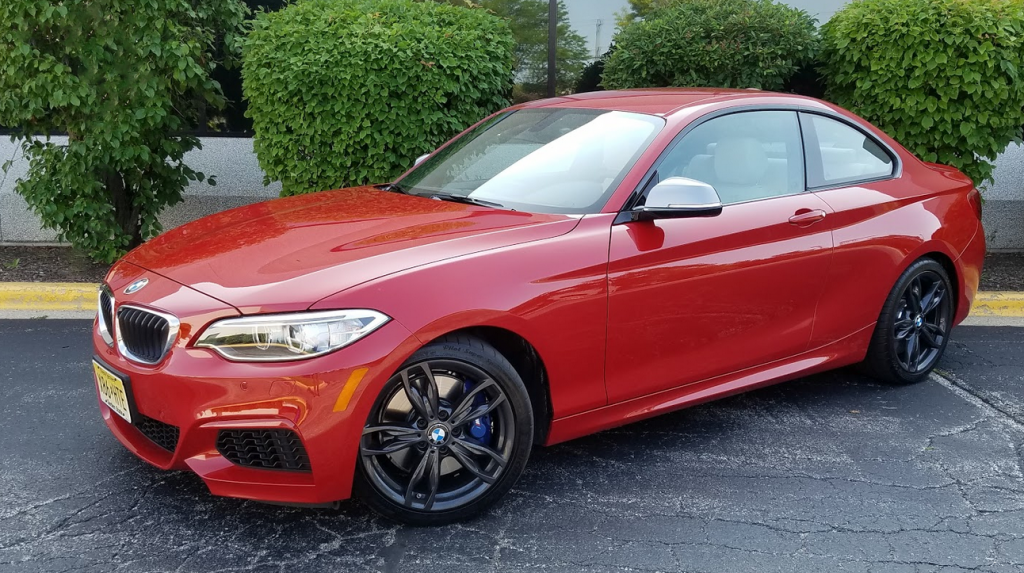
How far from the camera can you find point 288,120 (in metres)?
6.45

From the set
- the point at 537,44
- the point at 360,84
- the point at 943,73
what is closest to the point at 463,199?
the point at 360,84

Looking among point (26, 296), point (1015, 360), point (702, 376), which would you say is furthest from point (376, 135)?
point (1015, 360)

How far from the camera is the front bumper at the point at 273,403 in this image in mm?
2801

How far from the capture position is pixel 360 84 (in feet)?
20.5

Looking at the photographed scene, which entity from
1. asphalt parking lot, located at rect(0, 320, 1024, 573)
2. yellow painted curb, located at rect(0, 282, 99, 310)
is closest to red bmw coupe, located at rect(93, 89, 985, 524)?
asphalt parking lot, located at rect(0, 320, 1024, 573)

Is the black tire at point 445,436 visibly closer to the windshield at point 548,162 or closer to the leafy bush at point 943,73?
the windshield at point 548,162

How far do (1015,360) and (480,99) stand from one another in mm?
3925

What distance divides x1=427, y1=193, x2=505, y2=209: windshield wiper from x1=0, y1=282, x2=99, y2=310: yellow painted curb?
3299 mm

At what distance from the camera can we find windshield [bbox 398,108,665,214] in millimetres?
3686

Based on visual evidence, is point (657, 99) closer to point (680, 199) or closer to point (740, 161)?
point (740, 161)

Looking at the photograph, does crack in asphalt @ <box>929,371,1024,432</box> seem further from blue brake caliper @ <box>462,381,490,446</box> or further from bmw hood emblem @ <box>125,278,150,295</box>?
bmw hood emblem @ <box>125,278,150,295</box>

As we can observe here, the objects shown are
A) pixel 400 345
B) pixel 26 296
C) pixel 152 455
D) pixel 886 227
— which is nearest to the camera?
pixel 400 345

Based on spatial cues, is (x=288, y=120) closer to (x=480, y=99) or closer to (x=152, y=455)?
(x=480, y=99)

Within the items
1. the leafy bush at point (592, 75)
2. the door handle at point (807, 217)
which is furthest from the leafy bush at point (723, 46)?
the door handle at point (807, 217)
